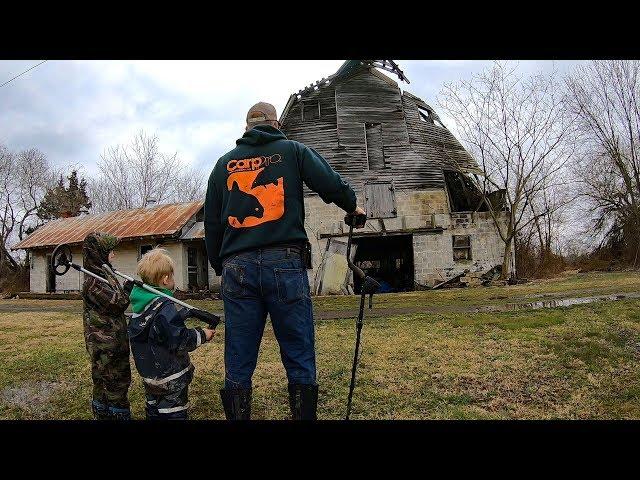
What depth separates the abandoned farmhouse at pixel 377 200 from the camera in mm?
15977

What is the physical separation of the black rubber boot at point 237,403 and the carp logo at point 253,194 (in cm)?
78

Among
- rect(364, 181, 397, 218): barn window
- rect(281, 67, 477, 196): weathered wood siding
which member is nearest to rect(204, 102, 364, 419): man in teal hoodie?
rect(364, 181, 397, 218): barn window

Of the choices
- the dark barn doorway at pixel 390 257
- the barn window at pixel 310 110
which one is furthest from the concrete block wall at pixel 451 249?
the barn window at pixel 310 110

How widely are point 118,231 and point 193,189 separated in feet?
39.9

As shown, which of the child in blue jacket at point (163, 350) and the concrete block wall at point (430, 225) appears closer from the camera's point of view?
the child in blue jacket at point (163, 350)

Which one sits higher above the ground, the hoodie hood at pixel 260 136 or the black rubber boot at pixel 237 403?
the hoodie hood at pixel 260 136

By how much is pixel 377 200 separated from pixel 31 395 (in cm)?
1335

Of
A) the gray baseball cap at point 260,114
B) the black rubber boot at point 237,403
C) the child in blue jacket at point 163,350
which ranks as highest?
the gray baseball cap at point 260,114

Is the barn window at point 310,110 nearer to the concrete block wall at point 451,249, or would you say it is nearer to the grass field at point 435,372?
the concrete block wall at point 451,249

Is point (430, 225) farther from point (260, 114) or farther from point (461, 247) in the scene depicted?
point (260, 114)

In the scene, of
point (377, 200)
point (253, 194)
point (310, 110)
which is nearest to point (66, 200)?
point (310, 110)

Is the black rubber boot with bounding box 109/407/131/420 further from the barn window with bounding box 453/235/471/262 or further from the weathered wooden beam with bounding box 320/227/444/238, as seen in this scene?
the barn window with bounding box 453/235/471/262
